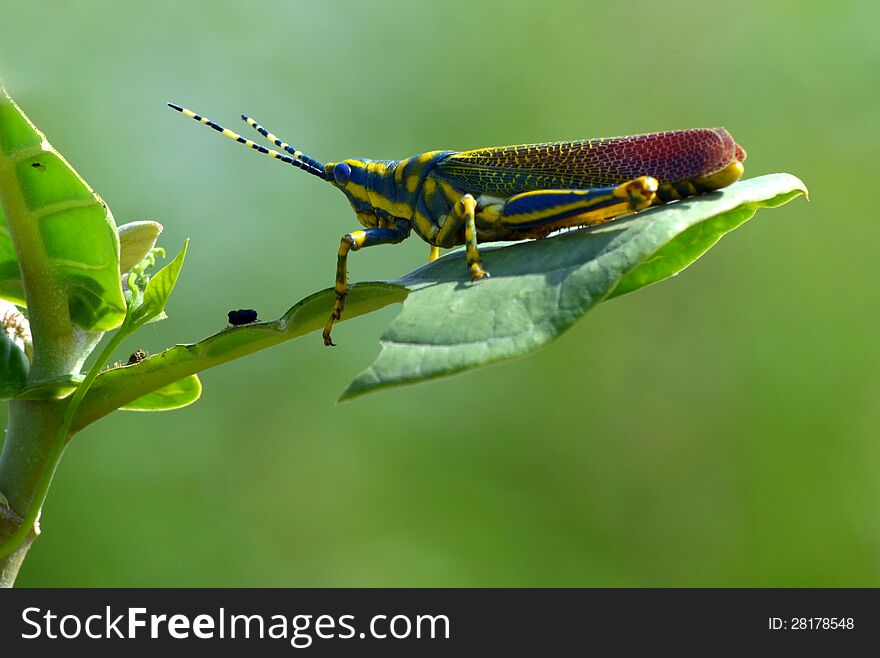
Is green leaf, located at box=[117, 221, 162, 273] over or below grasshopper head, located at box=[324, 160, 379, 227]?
below

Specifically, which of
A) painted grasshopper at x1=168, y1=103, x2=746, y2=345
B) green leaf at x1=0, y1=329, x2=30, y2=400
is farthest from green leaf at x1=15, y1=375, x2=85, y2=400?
painted grasshopper at x1=168, y1=103, x2=746, y2=345

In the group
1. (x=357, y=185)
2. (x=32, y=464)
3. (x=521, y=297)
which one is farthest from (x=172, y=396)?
(x=357, y=185)

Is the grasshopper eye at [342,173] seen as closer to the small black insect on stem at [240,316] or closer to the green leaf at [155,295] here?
the small black insect on stem at [240,316]

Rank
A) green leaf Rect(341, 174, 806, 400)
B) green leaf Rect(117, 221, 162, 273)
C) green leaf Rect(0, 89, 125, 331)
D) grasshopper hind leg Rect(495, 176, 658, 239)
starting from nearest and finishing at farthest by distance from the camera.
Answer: green leaf Rect(341, 174, 806, 400)
green leaf Rect(0, 89, 125, 331)
green leaf Rect(117, 221, 162, 273)
grasshopper hind leg Rect(495, 176, 658, 239)

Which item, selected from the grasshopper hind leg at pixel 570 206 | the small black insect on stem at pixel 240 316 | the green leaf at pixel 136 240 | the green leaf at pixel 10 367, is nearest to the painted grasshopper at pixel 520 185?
the grasshopper hind leg at pixel 570 206

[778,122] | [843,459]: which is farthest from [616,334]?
[778,122]

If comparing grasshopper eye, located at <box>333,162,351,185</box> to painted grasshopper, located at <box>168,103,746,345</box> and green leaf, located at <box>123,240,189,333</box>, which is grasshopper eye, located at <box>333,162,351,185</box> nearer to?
painted grasshopper, located at <box>168,103,746,345</box>

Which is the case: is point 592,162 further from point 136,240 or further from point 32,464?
point 32,464
